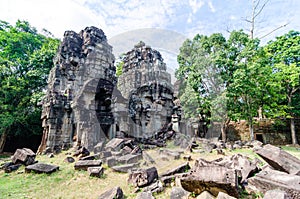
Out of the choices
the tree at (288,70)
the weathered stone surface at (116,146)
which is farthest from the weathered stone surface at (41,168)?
the tree at (288,70)

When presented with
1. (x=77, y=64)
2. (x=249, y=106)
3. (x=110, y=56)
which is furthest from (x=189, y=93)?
(x=77, y=64)

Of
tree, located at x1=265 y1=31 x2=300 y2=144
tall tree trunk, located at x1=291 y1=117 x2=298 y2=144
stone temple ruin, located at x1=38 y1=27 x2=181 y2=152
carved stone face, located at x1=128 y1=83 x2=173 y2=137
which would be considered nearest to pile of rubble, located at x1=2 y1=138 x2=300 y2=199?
stone temple ruin, located at x1=38 y1=27 x2=181 y2=152

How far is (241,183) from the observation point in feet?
11.2

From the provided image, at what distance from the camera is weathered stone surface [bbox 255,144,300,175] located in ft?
11.5

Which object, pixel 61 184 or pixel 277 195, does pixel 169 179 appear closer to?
pixel 277 195

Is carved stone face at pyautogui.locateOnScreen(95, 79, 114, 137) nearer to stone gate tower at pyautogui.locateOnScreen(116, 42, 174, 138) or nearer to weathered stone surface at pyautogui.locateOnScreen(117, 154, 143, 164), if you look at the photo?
stone gate tower at pyautogui.locateOnScreen(116, 42, 174, 138)

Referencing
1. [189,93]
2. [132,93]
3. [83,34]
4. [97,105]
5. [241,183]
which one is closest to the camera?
[241,183]

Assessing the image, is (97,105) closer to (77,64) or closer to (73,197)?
(77,64)

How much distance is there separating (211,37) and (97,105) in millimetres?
11945

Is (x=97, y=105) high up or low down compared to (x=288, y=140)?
up

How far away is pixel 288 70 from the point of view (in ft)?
47.2

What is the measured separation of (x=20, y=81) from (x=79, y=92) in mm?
8520

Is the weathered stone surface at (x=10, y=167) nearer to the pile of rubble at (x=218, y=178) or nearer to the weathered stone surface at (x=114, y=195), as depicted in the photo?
the pile of rubble at (x=218, y=178)

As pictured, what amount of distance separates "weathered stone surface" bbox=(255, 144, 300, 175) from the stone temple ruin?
22.7 feet
